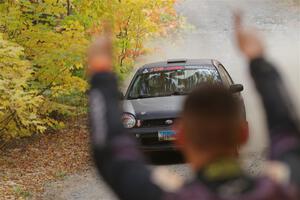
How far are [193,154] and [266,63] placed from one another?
49 cm

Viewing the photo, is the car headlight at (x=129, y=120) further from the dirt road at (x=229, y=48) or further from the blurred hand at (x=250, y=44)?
the blurred hand at (x=250, y=44)

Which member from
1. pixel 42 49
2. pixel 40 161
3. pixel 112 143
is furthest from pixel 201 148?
pixel 40 161

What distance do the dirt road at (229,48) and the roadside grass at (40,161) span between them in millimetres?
406

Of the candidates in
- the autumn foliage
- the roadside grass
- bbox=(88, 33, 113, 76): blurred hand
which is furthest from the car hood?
bbox=(88, 33, 113, 76): blurred hand

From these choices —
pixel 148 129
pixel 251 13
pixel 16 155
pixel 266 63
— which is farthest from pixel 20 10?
pixel 251 13

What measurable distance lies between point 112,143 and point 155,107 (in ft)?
26.1

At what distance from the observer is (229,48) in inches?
1299

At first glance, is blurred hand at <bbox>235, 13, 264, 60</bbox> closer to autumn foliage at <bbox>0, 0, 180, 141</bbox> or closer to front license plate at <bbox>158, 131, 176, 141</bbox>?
autumn foliage at <bbox>0, 0, 180, 141</bbox>

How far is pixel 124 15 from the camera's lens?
14.1m

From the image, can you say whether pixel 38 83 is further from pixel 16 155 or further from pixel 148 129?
pixel 148 129

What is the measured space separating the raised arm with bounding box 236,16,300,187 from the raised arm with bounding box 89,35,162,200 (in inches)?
16.2

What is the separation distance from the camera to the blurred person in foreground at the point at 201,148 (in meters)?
1.66

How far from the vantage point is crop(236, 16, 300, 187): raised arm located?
1.86 meters

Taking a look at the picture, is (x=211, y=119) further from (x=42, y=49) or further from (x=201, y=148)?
(x=42, y=49)
